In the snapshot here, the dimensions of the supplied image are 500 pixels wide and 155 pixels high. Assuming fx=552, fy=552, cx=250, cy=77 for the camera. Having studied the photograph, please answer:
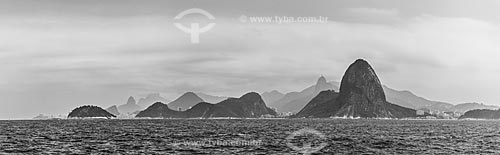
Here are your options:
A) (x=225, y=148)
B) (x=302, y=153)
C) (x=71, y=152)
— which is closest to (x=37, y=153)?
(x=71, y=152)

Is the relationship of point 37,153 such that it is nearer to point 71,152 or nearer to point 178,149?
point 71,152

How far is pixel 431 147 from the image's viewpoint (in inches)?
4259

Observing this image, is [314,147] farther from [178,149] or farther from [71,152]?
[71,152]

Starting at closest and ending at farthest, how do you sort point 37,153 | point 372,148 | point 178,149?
point 37,153
point 178,149
point 372,148

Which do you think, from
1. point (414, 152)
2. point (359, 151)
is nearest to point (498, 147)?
point (414, 152)

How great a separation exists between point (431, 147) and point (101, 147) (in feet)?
207

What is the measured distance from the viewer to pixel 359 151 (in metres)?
97.4

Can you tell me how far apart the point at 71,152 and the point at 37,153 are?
5.29m

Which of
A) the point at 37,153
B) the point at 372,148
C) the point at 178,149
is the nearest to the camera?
the point at 37,153

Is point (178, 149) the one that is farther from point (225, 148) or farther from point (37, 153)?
point (37, 153)

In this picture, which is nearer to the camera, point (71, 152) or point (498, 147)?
point (71, 152)

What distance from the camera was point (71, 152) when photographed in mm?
90500

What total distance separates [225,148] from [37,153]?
3120cm

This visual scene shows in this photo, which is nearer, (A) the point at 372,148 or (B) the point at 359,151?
(B) the point at 359,151
